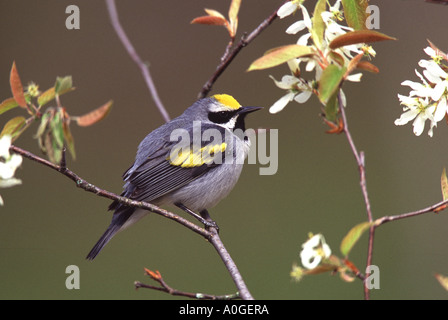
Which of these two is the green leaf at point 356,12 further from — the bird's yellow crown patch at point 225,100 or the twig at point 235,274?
the bird's yellow crown patch at point 225,100

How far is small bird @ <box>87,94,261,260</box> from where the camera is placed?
189cm

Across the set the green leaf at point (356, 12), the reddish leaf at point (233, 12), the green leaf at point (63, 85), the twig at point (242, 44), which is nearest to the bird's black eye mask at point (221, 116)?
the twig at point (242, 44)

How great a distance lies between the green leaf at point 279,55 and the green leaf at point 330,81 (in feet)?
0.23

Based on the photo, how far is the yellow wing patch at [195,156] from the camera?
6.34ft

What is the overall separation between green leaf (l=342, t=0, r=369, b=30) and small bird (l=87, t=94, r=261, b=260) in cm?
96

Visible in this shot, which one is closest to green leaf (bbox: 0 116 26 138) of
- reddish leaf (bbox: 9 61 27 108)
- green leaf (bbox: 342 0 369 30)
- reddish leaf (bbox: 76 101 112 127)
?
reddish leaf (bbox: 9 61 27 108)

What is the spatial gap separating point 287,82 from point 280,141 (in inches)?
123

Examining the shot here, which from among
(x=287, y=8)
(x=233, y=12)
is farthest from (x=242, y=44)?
(x=287, y=8)

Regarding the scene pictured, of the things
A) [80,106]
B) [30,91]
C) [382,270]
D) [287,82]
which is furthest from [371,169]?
[30,91]

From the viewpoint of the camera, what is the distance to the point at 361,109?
4316 mm

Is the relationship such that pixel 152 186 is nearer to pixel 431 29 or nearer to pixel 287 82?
pixel 287 82

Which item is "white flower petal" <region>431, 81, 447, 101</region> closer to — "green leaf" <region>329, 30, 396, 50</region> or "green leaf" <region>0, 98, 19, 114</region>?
"green leaf" <region>329, 30, 396, 50</region>

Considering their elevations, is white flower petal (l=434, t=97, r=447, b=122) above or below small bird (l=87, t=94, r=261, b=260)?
below

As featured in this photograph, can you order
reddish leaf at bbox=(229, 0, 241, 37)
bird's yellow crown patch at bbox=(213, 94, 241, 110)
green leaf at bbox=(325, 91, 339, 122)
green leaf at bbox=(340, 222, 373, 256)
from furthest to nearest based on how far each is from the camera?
bird's yellow crown patch at bbox=(213, 94, 241, 110)
reddish leaf at bbox=(229, 0, 241, 37)
green leaf at bbox=(325, 91, 339, 122)
green leaf at bbox=(340, 222, 373, 256)
